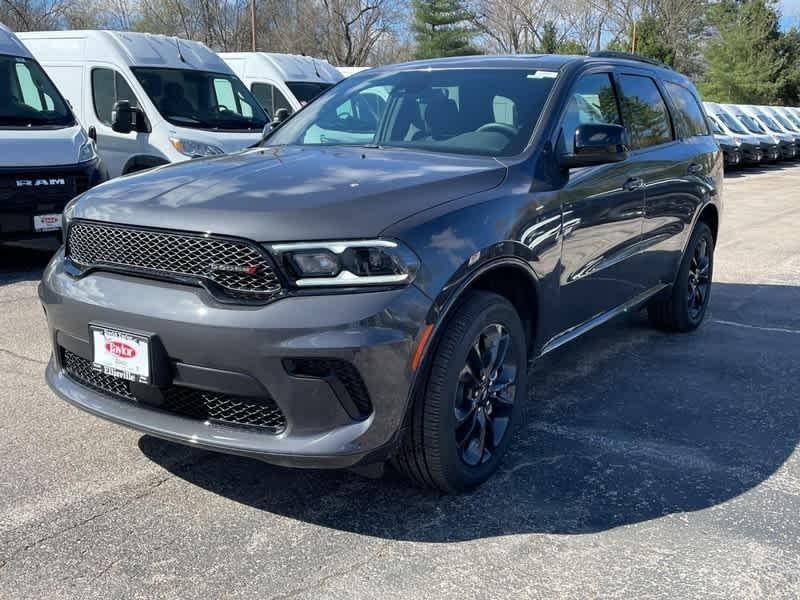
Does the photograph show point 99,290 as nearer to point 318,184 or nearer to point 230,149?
point 318,184

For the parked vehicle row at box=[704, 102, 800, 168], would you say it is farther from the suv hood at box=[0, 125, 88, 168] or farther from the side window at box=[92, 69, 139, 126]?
the suv hood at box=[0, 125, 88, 168]

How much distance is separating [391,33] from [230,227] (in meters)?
56.5

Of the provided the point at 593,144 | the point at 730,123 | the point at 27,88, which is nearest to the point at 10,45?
the point at 27,88

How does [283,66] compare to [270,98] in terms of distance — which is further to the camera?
[283,66]

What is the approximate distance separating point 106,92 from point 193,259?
8.15 m

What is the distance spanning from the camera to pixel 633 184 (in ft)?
15.0

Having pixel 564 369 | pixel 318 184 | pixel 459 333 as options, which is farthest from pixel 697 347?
pixel 318 184

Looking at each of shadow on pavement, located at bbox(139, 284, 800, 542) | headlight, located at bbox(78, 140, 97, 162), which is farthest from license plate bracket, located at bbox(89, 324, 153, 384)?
headlight, located at bbox(78, 140, 97, 162)

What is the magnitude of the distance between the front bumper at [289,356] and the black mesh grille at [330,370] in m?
0.02

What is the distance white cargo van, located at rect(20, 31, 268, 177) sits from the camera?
958 centimetres

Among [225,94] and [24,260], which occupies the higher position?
[225,94]

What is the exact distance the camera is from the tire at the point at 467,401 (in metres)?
3.04

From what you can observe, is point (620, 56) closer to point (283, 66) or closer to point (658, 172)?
point (658, 172)

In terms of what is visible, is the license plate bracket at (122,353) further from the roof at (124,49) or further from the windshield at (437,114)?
the roof at (124,49)
